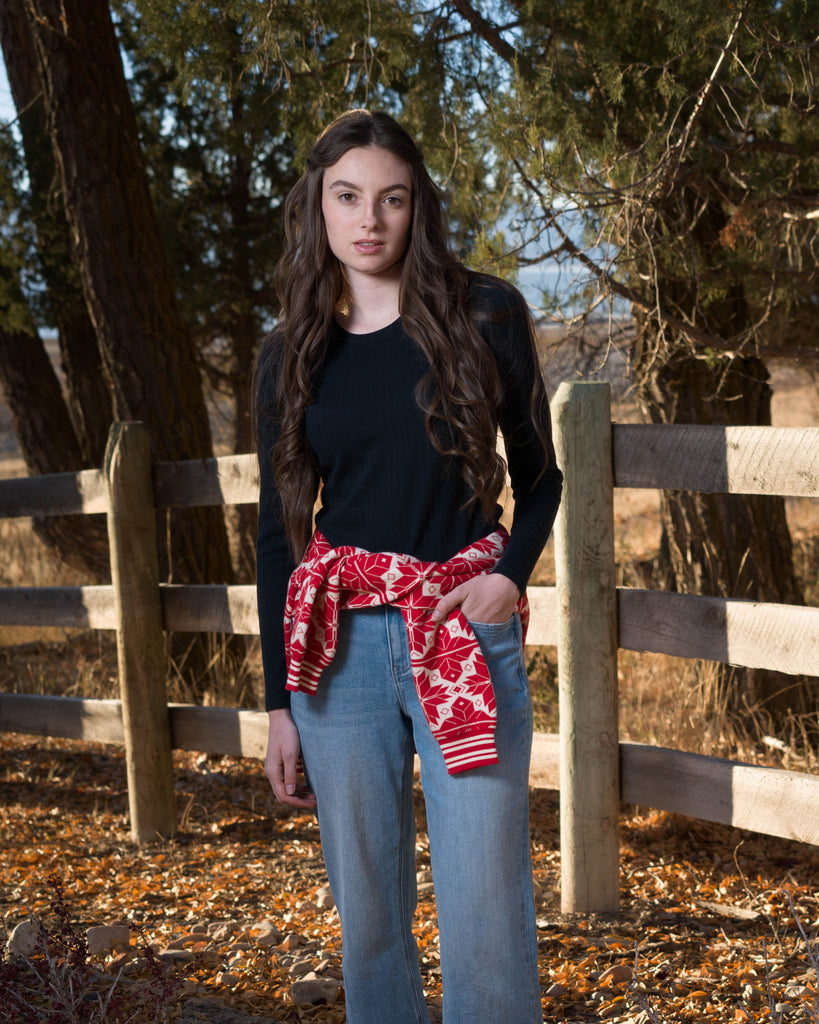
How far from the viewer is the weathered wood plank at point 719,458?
2.77m

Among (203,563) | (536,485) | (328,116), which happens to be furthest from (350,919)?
(203,563)

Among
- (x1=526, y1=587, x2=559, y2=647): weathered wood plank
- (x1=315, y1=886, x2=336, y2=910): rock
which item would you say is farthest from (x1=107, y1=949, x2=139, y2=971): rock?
(x1=526, y1=587, x2=559, y2=647): weathered wood plank

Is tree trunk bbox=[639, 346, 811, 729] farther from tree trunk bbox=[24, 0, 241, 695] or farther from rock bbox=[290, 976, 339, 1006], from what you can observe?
rock bbox=[290, 976, 339, 1006]

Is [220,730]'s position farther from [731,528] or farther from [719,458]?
[731,528]

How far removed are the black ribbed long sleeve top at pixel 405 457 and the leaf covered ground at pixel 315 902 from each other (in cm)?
95

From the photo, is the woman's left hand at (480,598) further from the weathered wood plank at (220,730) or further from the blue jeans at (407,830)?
the weathered wood plank at (220,730)

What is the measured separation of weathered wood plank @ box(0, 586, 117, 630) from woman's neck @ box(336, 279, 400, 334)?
245 centimetres

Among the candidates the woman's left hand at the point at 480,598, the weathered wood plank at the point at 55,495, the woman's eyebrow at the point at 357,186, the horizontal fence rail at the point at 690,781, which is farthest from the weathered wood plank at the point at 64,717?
the woman's eyebrow at the point at 357,186

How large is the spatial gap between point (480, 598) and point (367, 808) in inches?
18.2

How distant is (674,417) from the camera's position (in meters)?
5.00

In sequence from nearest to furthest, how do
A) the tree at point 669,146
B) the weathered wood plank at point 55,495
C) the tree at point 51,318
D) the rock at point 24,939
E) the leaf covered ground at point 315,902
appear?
the leaf covered ground at point 315,902
the rock at point 24,939
the tree at point 669,146
the weathered wood plank at point 55,495
the tree at point 51,318

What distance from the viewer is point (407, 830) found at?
2.07 metres

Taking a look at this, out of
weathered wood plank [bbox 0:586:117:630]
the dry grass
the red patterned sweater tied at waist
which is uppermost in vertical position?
the red patterned sweater tied at waist

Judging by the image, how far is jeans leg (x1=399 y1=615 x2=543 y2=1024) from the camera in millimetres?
1930
